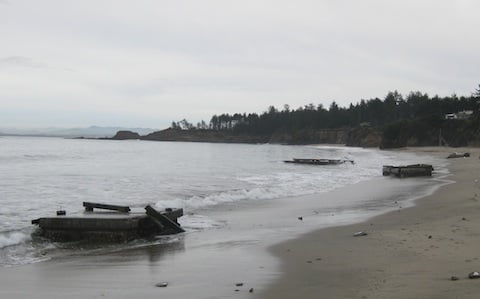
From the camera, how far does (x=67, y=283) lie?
7.96 m

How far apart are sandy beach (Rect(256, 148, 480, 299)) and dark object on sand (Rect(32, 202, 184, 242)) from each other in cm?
396

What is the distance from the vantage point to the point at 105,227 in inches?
502

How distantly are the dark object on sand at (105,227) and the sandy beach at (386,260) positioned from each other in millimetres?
3961

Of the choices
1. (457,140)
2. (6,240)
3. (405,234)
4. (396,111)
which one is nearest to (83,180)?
(6,240)

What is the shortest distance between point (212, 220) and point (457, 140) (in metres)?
104

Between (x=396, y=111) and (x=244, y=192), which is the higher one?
(x=396, y=111)

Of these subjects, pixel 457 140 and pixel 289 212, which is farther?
pixel 457 140

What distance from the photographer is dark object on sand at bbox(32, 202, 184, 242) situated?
12.7 m

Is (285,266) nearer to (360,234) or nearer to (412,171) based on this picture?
(360,234)

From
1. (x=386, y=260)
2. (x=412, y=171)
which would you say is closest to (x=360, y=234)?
(x=386, y=260)

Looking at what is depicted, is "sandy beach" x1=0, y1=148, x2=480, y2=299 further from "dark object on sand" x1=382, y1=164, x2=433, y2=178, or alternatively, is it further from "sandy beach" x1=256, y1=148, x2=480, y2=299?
"dark object on sand" x1=382, y1=164, x2=433, y2=178

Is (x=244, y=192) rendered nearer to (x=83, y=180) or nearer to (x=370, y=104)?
(x=83, y=180)

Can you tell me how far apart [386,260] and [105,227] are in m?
7.37

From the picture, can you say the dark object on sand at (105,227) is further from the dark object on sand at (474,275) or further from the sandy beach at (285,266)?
the dark object on sand at (474,275)
